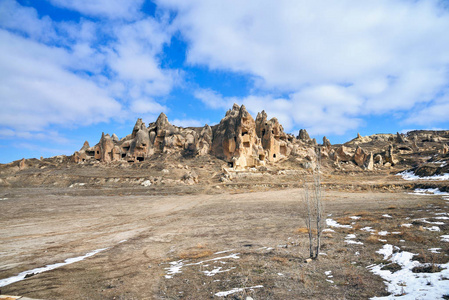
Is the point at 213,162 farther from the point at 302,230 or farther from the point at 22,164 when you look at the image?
the point at 22,164

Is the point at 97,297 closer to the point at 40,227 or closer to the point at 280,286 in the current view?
the point at 280,286

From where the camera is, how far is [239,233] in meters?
A: 13.4

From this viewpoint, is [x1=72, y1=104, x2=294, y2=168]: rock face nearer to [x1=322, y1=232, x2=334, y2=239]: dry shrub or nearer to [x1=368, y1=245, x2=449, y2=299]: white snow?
[x1=322, y1=232, x2=334, y2=239]: dry shrub

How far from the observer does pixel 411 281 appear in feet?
20.3

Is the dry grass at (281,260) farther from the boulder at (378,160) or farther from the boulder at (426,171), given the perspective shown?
the boulder at (378,160)

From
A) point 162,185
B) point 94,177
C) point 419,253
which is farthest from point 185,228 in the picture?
point 94,177

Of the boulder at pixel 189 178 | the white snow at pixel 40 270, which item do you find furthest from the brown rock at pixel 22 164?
the white snow at pixel 40 270

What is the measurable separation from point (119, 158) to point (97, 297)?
59.6 m

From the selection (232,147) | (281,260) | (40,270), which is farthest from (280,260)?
(232,147)

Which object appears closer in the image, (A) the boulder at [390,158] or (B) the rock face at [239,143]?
(B) the rock face at [239,143]

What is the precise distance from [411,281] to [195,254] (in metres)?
7.27

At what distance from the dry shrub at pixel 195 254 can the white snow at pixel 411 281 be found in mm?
5984

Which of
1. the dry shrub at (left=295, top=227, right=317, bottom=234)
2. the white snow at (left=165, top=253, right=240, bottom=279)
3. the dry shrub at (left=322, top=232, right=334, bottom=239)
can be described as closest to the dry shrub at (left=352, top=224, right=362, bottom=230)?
the dry shrub at (left=322, top=232, right=334, bottom=239)

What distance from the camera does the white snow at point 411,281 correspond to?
539 centimetres
